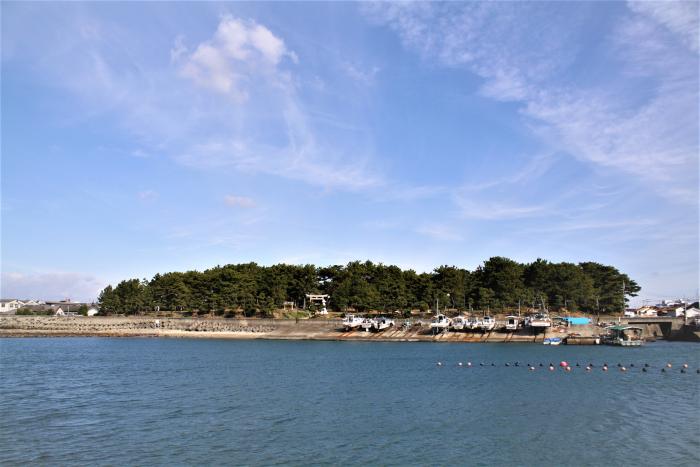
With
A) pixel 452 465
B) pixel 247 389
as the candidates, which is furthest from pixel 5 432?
pixel 452 465

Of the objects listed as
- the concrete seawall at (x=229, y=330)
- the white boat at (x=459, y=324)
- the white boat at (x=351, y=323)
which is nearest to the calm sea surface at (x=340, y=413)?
the concrete seawall at (x=229, y=330)

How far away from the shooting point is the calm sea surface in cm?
2639

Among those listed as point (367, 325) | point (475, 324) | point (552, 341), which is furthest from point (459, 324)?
point (367, 325)

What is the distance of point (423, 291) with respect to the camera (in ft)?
446

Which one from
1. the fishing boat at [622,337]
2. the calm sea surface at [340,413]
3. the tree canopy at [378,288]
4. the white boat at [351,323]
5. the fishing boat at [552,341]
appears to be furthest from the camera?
the tree canopy at [378,288]

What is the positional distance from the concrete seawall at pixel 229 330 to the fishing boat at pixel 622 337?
336 cm

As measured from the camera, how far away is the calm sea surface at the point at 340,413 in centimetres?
2639

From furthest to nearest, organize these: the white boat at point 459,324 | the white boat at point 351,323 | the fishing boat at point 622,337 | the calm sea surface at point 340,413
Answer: the white boat at point 351,323 < the white boat at point 459,324 < the fishing boat at point 622,337 < the calm sea surface at point 340,413

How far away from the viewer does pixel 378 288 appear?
138m

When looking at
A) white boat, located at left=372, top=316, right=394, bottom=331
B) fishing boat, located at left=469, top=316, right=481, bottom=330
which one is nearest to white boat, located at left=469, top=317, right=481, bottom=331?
fishing boat, located at left=469, top=316, right=481, bottom=330

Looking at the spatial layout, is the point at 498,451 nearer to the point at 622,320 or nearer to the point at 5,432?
the point at 5,432

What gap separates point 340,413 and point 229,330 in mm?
91797

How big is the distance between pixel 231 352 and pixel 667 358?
220ft

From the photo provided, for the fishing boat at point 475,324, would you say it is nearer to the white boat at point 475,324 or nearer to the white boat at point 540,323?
the white boat at point 475,324
